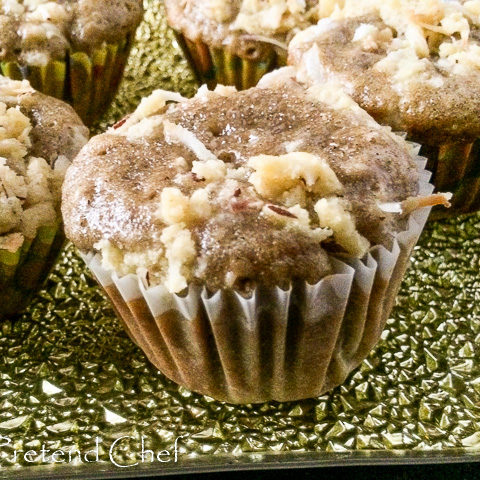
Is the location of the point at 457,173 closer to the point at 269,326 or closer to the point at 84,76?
the point at 269,326

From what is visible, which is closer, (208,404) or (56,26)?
(208,404)

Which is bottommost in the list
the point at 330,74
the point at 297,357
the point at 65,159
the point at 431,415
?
the point at 431,415

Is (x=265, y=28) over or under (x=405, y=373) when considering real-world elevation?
over

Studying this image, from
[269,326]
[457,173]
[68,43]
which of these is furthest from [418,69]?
[68,43]

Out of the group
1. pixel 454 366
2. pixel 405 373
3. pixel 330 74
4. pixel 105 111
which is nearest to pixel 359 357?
pixel 405 373

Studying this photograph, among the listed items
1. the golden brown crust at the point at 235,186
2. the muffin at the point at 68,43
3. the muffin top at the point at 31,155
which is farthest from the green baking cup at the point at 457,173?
the muffin at the point at 68,43

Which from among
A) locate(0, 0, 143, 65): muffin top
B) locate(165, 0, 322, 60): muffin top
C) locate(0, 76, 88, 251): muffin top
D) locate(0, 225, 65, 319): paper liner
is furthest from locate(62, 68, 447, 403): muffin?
locate(0, 0, 143, 65): muffin top

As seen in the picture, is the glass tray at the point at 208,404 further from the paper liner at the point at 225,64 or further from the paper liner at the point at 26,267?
the paper liner at the point at 225,64

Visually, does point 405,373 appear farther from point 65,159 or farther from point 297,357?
point 65,159
